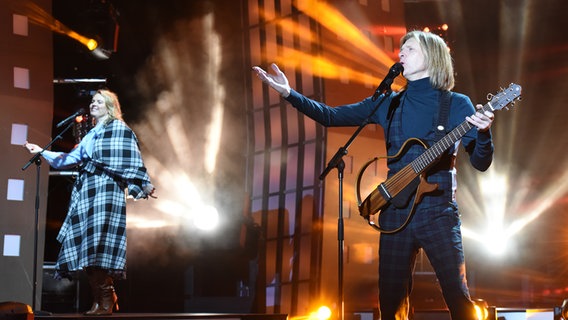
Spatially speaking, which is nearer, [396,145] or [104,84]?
[396,145]

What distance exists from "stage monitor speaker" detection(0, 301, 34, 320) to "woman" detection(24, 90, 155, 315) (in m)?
1.22

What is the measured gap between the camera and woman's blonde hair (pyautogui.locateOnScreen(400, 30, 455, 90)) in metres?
3.40

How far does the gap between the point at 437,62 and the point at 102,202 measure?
9.23 ft

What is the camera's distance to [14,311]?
3.66 meters

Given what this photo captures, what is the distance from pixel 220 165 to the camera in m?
8.53

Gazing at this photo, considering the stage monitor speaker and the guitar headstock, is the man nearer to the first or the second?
the guitar headstock

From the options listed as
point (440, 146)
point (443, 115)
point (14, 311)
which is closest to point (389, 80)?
point (443, 115)

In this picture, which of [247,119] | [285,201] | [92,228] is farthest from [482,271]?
[92,228]

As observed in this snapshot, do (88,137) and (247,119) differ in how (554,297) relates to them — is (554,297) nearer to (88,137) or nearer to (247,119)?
(247,119)

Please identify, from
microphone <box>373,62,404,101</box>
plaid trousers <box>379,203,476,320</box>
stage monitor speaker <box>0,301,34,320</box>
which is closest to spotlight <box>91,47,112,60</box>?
stage monitor speaker <box>0,301,34,320</box>

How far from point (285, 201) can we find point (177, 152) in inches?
59.0

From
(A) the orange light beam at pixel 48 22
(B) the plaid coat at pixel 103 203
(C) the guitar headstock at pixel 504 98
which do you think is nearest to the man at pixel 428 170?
(C) the guitar headstock at pixel 504 98

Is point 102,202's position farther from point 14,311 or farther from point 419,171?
point 419,171

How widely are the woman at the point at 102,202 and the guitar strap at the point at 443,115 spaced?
267 centimetres
